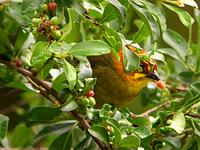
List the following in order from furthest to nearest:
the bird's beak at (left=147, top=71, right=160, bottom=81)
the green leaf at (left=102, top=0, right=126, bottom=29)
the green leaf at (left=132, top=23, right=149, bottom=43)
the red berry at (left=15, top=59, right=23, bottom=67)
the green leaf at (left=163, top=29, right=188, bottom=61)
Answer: the green leaf at (left=163, top=29, right=188, bottom=61) → the bird's beak at (left=147, top=71, right=160, bottom=81) → the red berry at (left=15, top=59, right=23, bottom=67) → the green leaf at (left=132, top=23, right=149, bottom=43) → the green leaf at (left=102, top=0, right=126, bottom=29)

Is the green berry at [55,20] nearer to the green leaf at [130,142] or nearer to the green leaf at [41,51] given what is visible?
the green leaf at [41,51]

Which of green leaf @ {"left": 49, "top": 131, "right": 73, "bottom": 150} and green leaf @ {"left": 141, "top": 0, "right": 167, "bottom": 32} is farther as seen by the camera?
green leaf @ {"left": 49, "top": 131, "right": 73, "bottom": 150}

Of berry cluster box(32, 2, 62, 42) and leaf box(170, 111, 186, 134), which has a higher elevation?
berry cluster box(32, 2, 62, 42)

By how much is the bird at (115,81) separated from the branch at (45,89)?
1.51 ft

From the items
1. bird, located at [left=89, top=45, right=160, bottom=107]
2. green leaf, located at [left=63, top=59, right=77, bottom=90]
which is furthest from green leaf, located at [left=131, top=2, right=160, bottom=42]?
bird, located at [left=89, top=45, right=160, bottom=107]

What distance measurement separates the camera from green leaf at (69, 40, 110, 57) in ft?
5.34

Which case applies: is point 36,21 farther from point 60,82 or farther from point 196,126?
point 196,126

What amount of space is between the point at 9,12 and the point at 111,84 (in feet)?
2.87

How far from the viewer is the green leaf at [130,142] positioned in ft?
5.78

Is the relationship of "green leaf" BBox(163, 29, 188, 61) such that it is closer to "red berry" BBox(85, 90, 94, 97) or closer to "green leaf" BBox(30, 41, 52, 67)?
"red berry" BBox(85, 90, 94, 97)

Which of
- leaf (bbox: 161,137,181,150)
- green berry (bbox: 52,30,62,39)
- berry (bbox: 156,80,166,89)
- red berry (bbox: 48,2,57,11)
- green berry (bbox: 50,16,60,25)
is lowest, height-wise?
berry (bbox: 156,80,166,89)

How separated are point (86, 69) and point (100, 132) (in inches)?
7.8

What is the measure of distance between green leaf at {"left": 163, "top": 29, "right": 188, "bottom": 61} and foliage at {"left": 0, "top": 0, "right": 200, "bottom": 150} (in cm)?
5

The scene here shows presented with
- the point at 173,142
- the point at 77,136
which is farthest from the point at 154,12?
the point at 77,136
